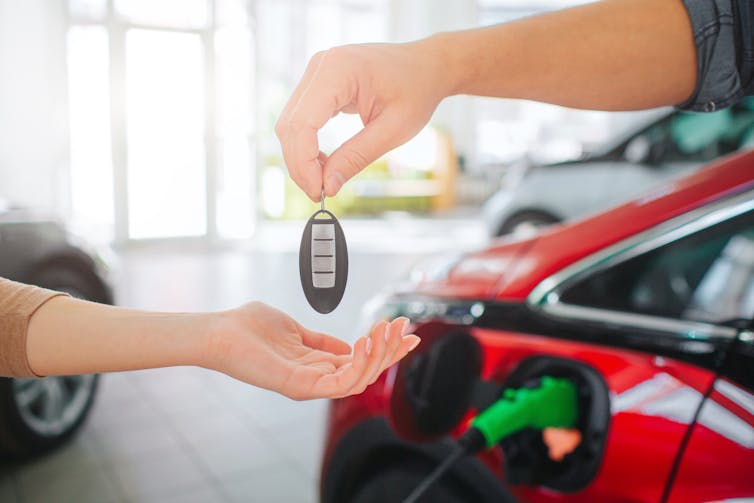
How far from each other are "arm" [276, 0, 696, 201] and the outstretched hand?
0.15 metres

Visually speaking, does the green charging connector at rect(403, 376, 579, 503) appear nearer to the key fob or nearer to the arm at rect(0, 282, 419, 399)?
the arm at rect(0, 282, 419, 399)

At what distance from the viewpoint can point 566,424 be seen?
1104mm

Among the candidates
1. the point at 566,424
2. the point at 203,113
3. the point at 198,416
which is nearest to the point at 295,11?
the point at 203,113

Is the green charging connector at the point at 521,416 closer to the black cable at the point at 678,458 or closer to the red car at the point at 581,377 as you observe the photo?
the red car at the point at 581,377

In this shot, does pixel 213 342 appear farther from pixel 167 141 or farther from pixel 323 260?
pixel 167 141

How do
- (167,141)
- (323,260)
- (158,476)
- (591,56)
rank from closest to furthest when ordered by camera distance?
(323,260) < (591,56) < (158,476) < (167,141)

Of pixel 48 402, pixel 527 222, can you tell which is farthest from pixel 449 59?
pixel 527 222

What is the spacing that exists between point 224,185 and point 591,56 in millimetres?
7879

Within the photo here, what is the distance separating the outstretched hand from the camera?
649 millimetres

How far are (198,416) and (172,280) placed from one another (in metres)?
2.76

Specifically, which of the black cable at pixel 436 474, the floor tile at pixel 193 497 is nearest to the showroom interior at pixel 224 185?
the floor tile at pixel 193 497

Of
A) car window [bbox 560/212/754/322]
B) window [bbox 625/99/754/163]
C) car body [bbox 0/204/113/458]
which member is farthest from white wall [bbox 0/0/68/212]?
car window [bbox 560/212/754/322]

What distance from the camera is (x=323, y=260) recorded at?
64cm

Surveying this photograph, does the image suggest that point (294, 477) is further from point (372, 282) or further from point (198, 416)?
point (372, 282)
